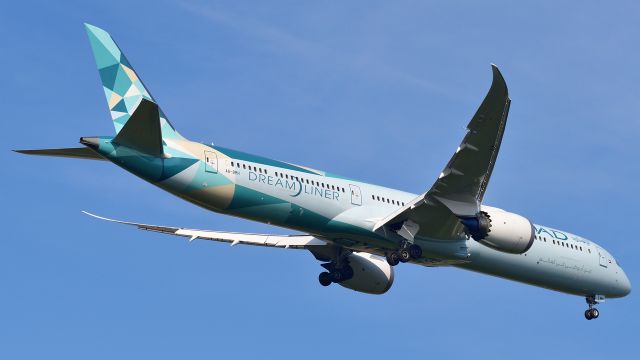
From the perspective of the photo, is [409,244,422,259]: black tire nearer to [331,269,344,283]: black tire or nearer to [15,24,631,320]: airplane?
[15,24,631,320]: airplane

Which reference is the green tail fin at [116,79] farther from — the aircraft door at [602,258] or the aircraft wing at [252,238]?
the aircraft door at [602,258]

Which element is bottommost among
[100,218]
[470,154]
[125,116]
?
[100,218]

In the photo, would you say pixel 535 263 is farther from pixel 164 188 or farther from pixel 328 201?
pixel 164 188

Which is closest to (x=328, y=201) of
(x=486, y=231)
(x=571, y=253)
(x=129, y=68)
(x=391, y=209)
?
(x=391, y=209)

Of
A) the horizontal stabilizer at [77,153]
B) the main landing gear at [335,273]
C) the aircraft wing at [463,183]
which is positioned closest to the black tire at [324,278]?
the main landing gear at [335,273]

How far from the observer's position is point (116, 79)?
35.5m

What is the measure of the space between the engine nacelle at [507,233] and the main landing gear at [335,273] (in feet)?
21.6

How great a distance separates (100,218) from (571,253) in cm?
1693

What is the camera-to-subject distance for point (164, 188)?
111ft

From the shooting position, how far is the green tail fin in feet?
116

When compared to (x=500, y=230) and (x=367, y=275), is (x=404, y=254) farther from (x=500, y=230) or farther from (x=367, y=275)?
(x=367, y=275)

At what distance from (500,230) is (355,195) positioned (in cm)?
473

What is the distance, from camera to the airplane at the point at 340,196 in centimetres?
3297

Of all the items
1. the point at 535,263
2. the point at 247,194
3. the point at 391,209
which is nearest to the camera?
the point at 247,194
